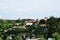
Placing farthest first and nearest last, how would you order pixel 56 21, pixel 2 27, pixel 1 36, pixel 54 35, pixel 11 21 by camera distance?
pixel 11 21 < pixel 2 27 < pixel 56 21 < pixel 1 36 < pixel 54 35

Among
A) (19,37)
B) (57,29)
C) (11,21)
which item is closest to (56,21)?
(57,29)

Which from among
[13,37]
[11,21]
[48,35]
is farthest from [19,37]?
[11,21]

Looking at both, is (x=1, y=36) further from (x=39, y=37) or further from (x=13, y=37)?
(x=39, y=37)

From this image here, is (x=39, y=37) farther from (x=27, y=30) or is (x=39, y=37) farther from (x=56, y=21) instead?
(x=56, y=21)

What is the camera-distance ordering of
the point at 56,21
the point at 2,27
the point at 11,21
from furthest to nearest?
1. the point at 11,21
2. the point at 2,27
3. the point at 56,21

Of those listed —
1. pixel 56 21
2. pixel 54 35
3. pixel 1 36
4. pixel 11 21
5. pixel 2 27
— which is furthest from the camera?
pixel 11 21

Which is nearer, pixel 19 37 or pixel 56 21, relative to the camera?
pixel 19 37

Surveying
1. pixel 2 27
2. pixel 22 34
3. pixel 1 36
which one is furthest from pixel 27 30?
pixel 2 27

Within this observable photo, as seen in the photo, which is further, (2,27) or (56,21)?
(2,27)
